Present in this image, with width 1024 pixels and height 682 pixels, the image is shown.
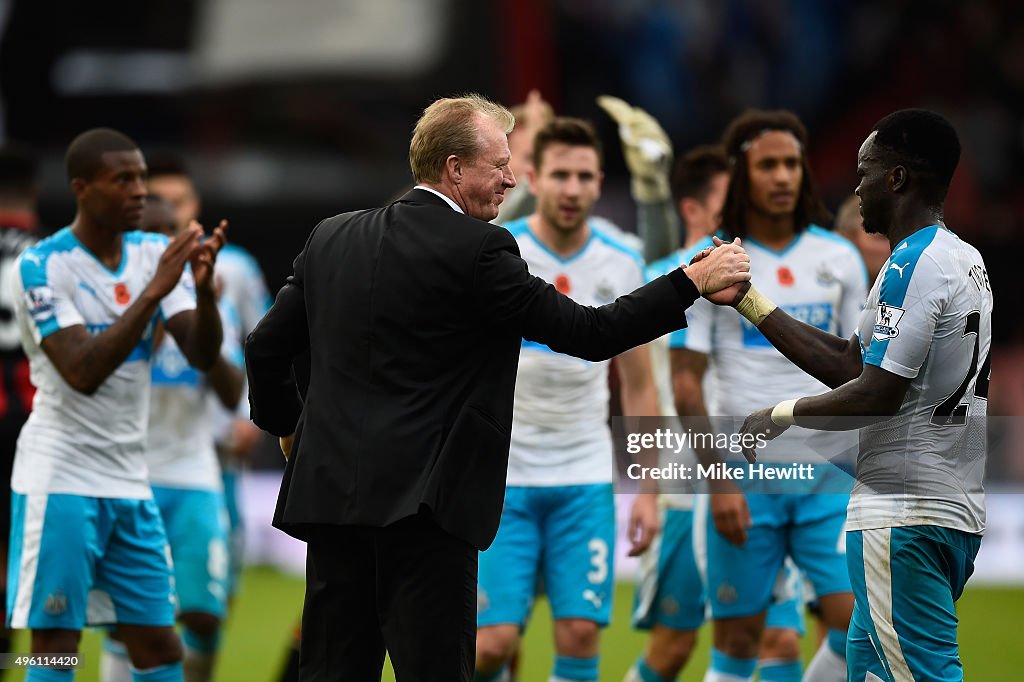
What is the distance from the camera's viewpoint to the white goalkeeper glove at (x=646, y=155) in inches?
298

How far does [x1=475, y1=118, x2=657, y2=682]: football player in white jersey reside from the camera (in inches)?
256

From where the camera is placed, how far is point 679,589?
7.33m

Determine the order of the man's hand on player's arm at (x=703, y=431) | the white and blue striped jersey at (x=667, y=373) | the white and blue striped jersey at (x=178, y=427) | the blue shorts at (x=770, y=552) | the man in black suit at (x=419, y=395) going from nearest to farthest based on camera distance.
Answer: the man in black suit at (x=419, y=395), the man's hand on player's arm at (x=703, y=431), the blue shorts at (x=770, y=552), the white and blue striped jersey at (x=667, y=373), the white and blue striped jersey at (x=178, y=427)

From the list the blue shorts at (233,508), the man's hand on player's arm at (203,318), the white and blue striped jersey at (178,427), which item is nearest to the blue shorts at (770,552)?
the man's hand on player's arm at (203,318)

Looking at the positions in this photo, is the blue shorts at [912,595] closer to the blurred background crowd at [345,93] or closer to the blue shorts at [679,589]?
the blue shorts at [679,589]

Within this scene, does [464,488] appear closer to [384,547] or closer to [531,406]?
[384,547]

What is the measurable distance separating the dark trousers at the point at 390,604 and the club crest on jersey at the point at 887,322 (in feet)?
4.51

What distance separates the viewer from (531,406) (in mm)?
6781

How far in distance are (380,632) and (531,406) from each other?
2330 millimetres

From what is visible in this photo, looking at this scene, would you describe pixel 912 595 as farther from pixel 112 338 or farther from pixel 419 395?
pixel 112 338

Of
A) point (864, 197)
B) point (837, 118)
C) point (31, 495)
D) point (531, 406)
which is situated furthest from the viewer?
point (837, 118)

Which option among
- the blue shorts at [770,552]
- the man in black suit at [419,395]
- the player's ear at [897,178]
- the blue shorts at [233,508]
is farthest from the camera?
the blue shorts at [233,508]

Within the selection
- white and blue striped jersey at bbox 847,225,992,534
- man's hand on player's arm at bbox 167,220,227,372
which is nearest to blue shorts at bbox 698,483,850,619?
white and blue striped jersey at bbox 847,225,992,534

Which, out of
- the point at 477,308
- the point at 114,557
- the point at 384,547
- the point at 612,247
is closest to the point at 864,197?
the point at 477,308
